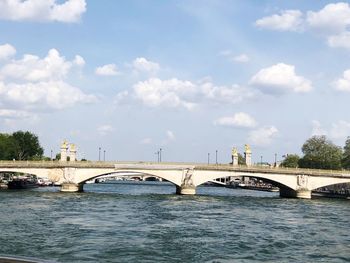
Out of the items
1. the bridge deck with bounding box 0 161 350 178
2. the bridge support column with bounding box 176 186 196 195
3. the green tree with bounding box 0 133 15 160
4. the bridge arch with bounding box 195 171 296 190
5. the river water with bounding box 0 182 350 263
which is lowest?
the river water with bounding box 0 182 350 263

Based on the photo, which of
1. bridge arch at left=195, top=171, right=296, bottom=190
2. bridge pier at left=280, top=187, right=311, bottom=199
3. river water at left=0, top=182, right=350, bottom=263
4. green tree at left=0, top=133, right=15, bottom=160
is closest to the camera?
river water at left=0, top=182, right=350, bottom=263

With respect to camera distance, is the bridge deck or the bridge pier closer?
the bridge deck

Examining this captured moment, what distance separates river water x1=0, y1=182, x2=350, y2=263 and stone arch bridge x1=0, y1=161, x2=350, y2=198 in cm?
2745

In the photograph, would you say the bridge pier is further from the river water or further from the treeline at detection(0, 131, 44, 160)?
the treeline at detection(0, 131, 44, 160)

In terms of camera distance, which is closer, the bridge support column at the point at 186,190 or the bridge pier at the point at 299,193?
the bridge support column at the point at 186,190

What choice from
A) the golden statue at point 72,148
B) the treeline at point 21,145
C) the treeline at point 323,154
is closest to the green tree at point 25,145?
the treeline at point 21,145

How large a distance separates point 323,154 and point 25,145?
75708 millimetres

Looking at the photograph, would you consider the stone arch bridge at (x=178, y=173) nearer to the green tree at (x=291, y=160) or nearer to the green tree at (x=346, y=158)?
the green tree at (x=346, y=158)

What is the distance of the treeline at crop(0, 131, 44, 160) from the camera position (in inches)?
4668

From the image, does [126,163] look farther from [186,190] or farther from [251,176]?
[251,176]

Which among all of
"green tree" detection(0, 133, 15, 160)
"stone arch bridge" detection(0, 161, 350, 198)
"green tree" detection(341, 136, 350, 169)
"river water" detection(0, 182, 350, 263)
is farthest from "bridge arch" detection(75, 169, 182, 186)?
"green tree" detection(341, 136, 350, 169)

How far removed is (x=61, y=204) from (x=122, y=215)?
11690 mm

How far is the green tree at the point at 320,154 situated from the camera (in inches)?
5128

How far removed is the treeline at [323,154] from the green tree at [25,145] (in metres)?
69.1
